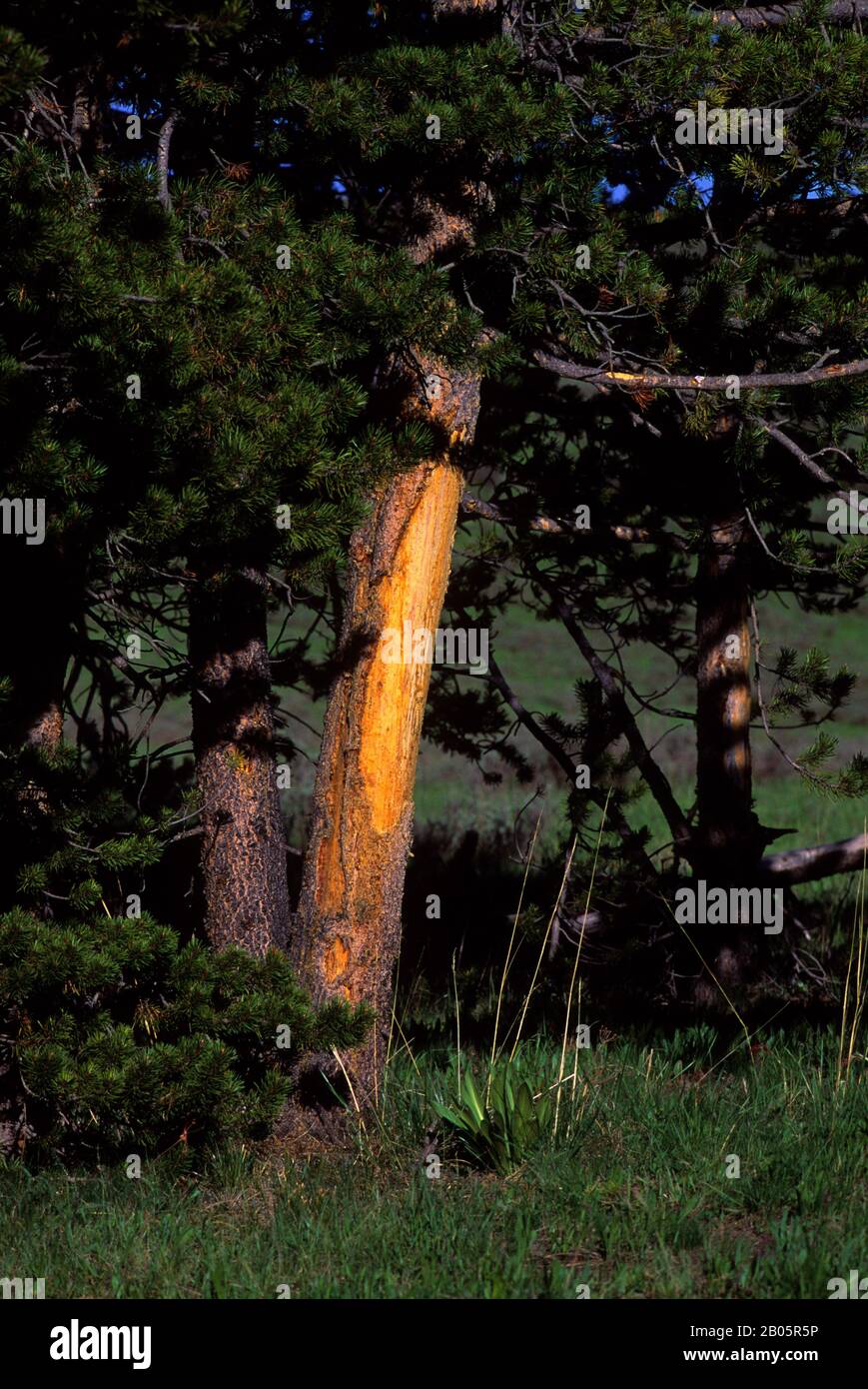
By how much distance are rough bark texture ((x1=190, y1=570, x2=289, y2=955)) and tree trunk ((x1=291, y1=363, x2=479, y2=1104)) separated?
28 centimetres

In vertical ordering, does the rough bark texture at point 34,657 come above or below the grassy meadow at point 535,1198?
above

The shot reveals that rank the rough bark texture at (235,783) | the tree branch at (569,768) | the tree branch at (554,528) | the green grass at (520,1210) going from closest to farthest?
the green grass at (520,1210) < the rough bark texture at (235,783) < the tree branch at (554,528) < the tree branch at (569,768)

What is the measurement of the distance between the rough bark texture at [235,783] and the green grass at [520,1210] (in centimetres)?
102

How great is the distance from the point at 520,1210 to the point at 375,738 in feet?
6.52

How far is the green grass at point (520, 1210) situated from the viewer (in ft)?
12.9

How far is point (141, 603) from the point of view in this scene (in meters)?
6.06

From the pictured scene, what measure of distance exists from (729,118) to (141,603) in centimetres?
333

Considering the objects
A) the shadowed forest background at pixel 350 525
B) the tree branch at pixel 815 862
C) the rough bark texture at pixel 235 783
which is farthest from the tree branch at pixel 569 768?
the rough bark texture at pixel 235 783

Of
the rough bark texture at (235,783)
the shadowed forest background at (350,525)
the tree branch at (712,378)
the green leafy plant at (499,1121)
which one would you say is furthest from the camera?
the rough bark texture at (235,783)

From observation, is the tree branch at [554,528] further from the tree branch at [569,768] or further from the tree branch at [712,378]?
the tree branch at [712,378]

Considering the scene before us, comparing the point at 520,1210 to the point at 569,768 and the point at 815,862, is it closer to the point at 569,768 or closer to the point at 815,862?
the point at 569,768

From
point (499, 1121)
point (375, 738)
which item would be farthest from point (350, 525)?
point (499, 1121)

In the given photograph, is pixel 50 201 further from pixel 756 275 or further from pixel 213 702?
pixel 756 275

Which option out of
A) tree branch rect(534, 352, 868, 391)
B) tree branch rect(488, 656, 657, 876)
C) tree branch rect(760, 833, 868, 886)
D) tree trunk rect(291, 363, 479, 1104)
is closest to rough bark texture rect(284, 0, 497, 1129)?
tree trunk rect(291, 363, 479, 1104)
